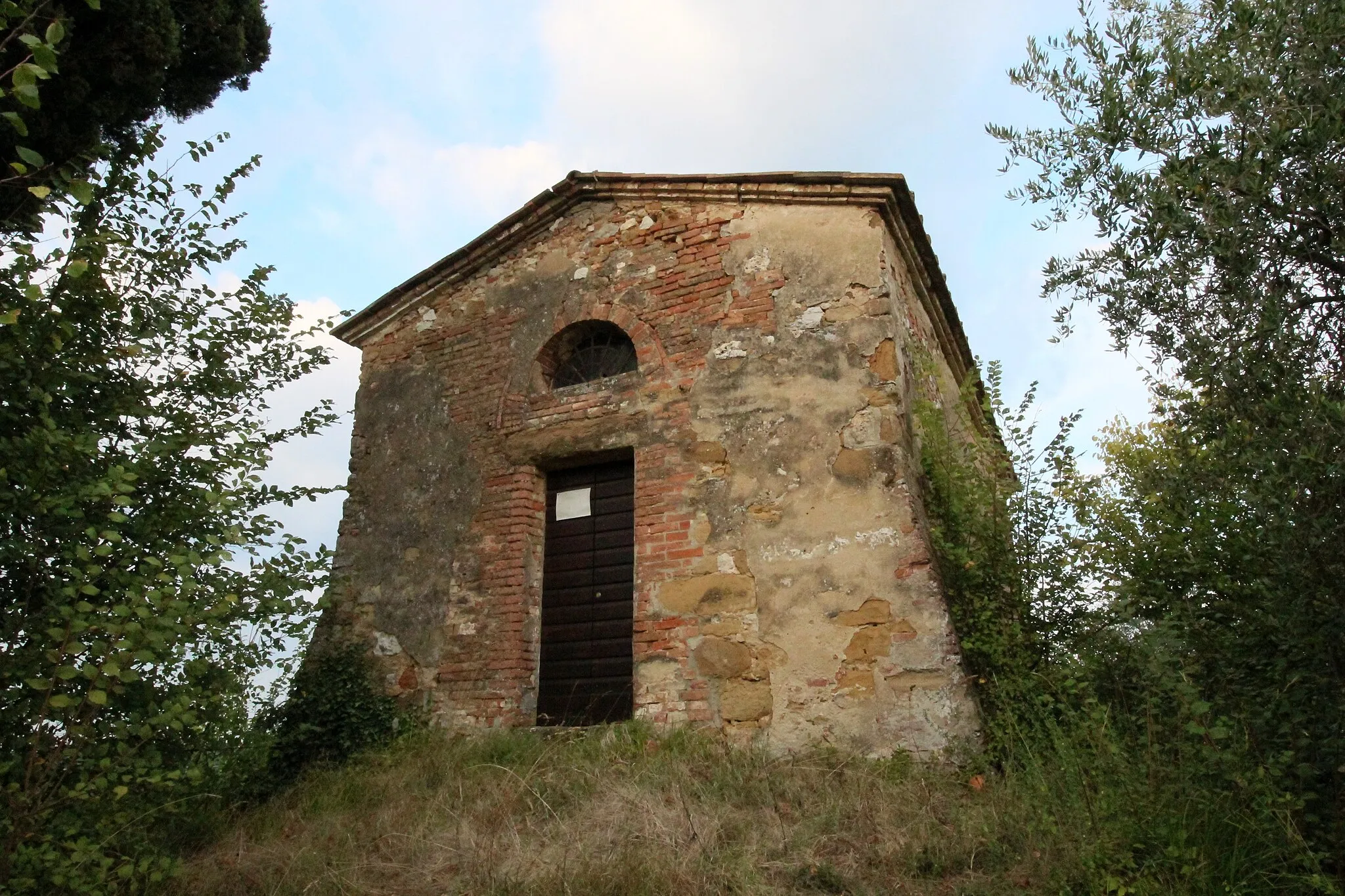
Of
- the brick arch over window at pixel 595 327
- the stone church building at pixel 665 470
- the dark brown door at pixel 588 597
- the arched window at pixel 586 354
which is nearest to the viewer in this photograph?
the stone church building at pixel 665 470

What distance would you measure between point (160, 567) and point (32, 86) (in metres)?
2.24

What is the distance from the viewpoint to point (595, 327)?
26.4 ft

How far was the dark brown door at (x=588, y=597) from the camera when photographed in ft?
23.1

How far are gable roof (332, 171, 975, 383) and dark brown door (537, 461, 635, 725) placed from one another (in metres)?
2.42

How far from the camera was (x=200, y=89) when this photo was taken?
678 centimetres

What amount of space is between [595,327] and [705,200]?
4.81 feet

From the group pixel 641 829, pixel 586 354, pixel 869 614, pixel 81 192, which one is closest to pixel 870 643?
pixel 869 614

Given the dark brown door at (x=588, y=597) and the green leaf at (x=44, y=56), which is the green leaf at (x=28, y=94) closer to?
the green leaf at (x=44, y=56)

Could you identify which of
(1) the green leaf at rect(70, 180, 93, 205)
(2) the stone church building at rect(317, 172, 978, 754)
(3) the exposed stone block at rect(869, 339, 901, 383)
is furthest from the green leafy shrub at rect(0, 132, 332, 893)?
(3) the exposed stone block at rect(869, 339, 901, 383)

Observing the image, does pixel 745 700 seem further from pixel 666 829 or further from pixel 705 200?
pixel 705 200

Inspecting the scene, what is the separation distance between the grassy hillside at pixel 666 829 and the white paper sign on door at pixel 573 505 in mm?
1944

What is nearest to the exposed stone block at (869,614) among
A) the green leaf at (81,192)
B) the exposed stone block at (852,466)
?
the exposed stone block at (852,466)

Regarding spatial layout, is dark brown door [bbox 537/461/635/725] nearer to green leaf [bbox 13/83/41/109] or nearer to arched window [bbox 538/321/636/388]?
arched window [bbox 538/321/636/388]

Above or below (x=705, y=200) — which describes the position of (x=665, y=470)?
below
